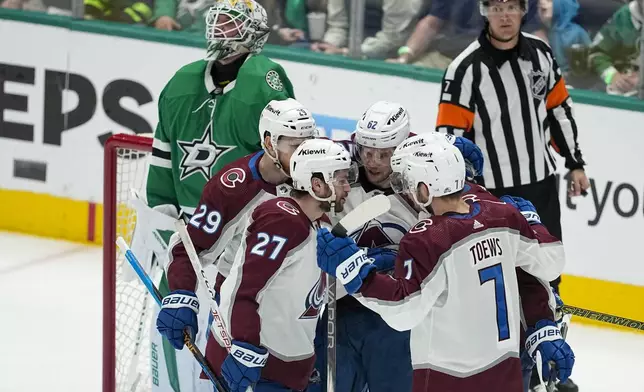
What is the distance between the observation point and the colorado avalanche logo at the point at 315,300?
3.46 metres

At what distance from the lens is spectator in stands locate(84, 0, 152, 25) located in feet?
21.7

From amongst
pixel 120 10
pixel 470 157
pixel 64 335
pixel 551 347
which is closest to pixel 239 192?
pixel 470 157

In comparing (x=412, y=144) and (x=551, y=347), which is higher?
(x=412, y=144)

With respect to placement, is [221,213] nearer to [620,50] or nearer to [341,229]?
[341,229]

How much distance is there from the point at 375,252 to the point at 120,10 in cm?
336

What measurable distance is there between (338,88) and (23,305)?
5.50 feet

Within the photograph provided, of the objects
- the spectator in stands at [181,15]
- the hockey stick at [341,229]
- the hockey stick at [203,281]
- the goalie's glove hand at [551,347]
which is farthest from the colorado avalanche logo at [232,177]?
the spectator in stands at [181,15]

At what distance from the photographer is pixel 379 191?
3.69m

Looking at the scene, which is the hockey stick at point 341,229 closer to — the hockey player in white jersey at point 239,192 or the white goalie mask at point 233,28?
the hockey player in white jersey at point 239,192

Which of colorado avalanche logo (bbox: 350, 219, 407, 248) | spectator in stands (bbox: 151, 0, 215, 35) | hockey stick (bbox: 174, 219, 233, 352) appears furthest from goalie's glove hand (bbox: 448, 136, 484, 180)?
spectator in stands (bbox: 151, 0, 215, 35)

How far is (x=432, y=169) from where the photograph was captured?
3234 millimetres

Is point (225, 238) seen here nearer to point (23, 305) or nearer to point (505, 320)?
point (505, 320)

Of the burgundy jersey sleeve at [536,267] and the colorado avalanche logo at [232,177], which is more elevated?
the colorado avalanche logo at [232,177]

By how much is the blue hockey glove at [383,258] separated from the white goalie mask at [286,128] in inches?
12.0
